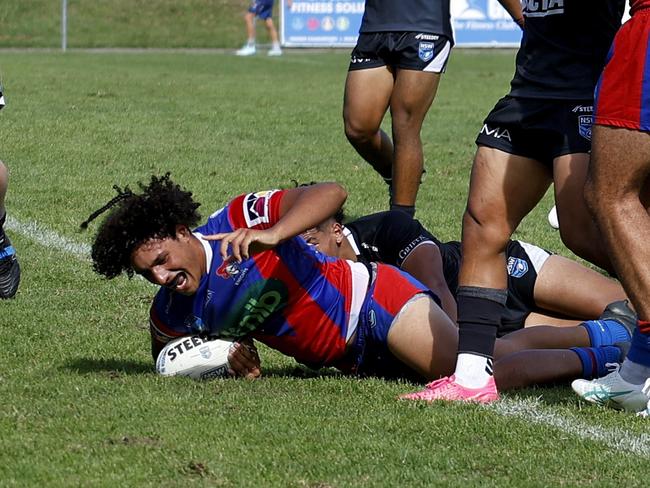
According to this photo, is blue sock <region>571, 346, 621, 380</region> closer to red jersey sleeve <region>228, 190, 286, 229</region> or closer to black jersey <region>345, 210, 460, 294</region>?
black jersey <region>345, 210, 460, 294</region>

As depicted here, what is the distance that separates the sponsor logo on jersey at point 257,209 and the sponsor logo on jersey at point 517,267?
54.9 inches

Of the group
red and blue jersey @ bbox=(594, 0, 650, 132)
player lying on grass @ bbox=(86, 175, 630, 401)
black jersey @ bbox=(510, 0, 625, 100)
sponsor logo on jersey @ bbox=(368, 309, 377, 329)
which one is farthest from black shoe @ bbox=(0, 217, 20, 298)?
red and blue jersey @ bbox=(594, 0, 650, 132)

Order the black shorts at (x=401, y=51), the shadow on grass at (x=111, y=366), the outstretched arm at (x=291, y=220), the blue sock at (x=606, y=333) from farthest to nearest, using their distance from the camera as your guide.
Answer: the black shorts at (x=401, y=51) < the blue sock at (x=606, y=333) < the shadow on grass at (x=111, y=366) < the outstretched arm at (x=291, y=220)

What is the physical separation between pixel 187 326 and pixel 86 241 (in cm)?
308

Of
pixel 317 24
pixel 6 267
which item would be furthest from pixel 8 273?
pixel 317 24

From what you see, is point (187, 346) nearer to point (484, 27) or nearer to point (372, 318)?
point (372, 318)

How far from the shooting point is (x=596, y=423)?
175 inches

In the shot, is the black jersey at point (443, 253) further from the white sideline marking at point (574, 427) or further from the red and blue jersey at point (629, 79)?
the red and blue jersey at point (629, 79)

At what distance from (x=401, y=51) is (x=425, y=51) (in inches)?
5.8

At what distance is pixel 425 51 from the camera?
7770 mm

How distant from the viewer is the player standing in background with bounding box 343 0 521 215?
7.77 meters

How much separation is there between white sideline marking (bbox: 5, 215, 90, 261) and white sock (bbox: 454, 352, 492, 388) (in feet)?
10.7

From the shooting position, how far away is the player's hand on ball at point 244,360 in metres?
5.00

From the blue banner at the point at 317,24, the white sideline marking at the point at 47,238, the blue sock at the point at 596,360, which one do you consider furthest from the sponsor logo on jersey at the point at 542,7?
the blue banner at the point at 317,24
